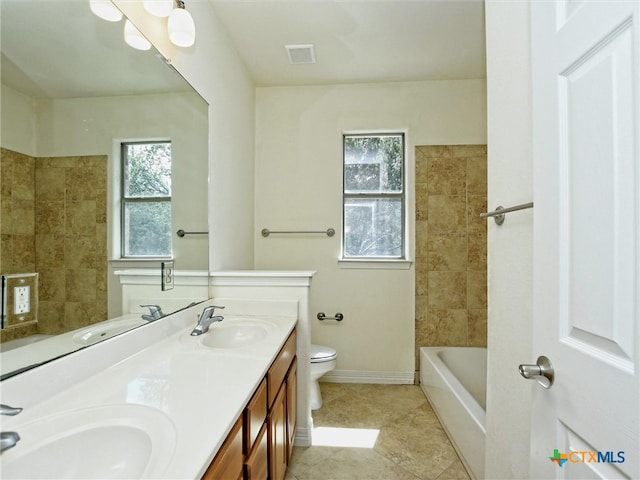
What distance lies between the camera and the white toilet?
2.13 metres

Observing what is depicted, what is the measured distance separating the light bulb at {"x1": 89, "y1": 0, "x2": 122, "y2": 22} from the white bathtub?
2.31 metres

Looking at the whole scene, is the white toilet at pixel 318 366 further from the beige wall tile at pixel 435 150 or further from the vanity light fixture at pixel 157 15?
the vanity light fixture at pixel 157 15

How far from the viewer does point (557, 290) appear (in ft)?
2.27

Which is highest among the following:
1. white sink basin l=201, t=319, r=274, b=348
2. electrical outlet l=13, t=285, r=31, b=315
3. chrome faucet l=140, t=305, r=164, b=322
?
electrical outlet l=13, t=285, r=31, b=315

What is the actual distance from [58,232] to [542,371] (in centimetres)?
131

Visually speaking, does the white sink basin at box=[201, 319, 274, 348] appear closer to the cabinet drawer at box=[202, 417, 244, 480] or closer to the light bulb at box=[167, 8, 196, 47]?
the cabinet drawer at box=[202, 417, 244, 480]

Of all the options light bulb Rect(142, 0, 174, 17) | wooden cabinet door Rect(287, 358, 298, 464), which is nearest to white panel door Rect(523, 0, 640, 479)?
wooden cabinet door Rect(287, 358, 298, 464)

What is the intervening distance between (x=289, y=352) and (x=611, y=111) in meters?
1.47

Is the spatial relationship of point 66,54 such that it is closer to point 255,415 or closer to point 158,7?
point 158,7

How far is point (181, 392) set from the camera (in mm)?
808

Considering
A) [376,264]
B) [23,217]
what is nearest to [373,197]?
[376,264]

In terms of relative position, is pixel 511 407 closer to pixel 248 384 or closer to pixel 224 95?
pixel 248 384

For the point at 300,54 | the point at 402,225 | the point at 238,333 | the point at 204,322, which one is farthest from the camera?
the point at 402,225

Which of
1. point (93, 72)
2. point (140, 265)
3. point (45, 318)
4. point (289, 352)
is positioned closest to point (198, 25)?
point (93, 72)
